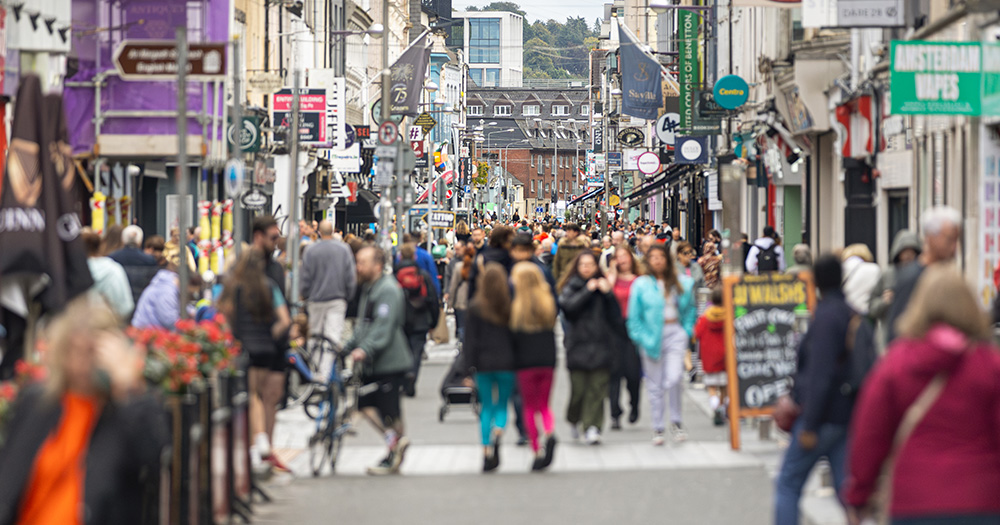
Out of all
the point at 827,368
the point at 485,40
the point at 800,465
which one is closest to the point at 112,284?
the point at 800,465

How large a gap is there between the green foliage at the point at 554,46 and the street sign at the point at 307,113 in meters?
150

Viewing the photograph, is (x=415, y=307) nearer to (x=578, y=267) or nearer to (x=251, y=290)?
(x=578, y=267)

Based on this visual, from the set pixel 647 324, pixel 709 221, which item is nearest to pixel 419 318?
pixel 647 324

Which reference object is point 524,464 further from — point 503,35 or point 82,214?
point 503,35

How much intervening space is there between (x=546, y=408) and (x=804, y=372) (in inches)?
159

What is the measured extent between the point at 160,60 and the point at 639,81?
104ft

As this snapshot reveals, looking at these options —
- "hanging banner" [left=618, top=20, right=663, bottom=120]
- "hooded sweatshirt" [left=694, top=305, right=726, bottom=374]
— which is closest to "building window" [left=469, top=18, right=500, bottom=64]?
"hanging banner" [left=618, top=20, right=663, bottom=120]

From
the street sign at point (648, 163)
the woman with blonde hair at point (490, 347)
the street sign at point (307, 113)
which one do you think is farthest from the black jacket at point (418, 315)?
the street sign at point (648, 163)

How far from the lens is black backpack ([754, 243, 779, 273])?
78.7ft

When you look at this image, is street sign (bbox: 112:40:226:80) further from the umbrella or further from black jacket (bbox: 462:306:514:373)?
black jacket (bbox: 462:306:514:373)

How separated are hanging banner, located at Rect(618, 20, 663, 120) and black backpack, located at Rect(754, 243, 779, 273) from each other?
18.0 m

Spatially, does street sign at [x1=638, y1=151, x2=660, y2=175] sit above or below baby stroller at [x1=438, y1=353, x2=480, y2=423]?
above

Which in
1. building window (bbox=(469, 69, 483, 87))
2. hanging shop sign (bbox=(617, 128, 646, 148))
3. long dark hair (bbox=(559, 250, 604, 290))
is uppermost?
building window (bbox=(469, 69, 483, 87))

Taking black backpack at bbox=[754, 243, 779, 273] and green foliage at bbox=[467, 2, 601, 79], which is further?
green foliage at bbox=[467, 2, 601, 79]
